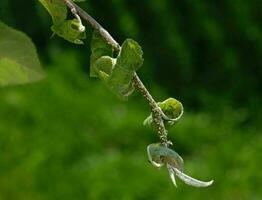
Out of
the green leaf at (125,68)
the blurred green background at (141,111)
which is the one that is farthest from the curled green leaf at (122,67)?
the blurred green background at (141,111)

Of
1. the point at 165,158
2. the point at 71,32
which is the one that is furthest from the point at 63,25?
the point at 165,158

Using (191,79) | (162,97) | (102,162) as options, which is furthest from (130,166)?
(191,79)

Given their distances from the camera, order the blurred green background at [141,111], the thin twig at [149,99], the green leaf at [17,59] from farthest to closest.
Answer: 1. the blurred green background at [141,111]
2. the green leaf at [17,59]
3. the thin twig at [149,99]

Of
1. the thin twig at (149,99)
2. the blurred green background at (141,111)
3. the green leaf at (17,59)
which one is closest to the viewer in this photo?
the thin twig at (149,99)

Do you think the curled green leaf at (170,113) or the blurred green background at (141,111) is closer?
the curled green leaf at (170,113)

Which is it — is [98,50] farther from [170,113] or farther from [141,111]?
[141,111]

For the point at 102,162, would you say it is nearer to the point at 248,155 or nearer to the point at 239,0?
the point at 248,155

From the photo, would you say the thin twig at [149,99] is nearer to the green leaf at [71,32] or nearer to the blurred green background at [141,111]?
the green leaf at [71,32]

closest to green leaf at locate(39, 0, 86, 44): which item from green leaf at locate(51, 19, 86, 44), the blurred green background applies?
green leaf at locate(51, 19, 86, 44)

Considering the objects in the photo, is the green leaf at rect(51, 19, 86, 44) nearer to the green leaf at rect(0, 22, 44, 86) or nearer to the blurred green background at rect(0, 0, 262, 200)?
the green leaf at rect(0, 22, 44, 86)
